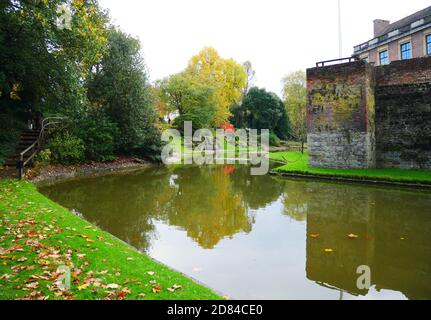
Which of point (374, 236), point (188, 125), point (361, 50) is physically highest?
point (361, 50)

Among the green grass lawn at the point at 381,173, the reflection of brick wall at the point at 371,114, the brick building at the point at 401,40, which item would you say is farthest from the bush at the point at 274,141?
the green grass lawn at the point at 381,173

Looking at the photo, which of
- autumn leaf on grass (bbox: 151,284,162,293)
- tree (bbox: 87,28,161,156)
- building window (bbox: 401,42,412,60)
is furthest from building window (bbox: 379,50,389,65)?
autumn leaf on grass (bbox: 151,284,162,293)

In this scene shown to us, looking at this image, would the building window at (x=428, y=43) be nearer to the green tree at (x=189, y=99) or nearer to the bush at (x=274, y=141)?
the bush at (x=274, y=141)

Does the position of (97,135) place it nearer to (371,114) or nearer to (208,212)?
(208,212)

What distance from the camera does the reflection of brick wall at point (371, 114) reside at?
1616 cm

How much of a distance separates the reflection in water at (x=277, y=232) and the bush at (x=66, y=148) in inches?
163

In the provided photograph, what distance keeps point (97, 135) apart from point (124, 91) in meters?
4.25

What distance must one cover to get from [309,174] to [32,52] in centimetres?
1358

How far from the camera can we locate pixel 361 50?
4056cm

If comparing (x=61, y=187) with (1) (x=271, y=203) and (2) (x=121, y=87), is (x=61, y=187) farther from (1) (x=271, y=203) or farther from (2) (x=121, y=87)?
(2) (x=121, y=87)

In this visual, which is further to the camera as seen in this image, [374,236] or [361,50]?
[361,50]

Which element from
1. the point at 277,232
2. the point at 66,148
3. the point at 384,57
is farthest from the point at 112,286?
the point at 384,57
